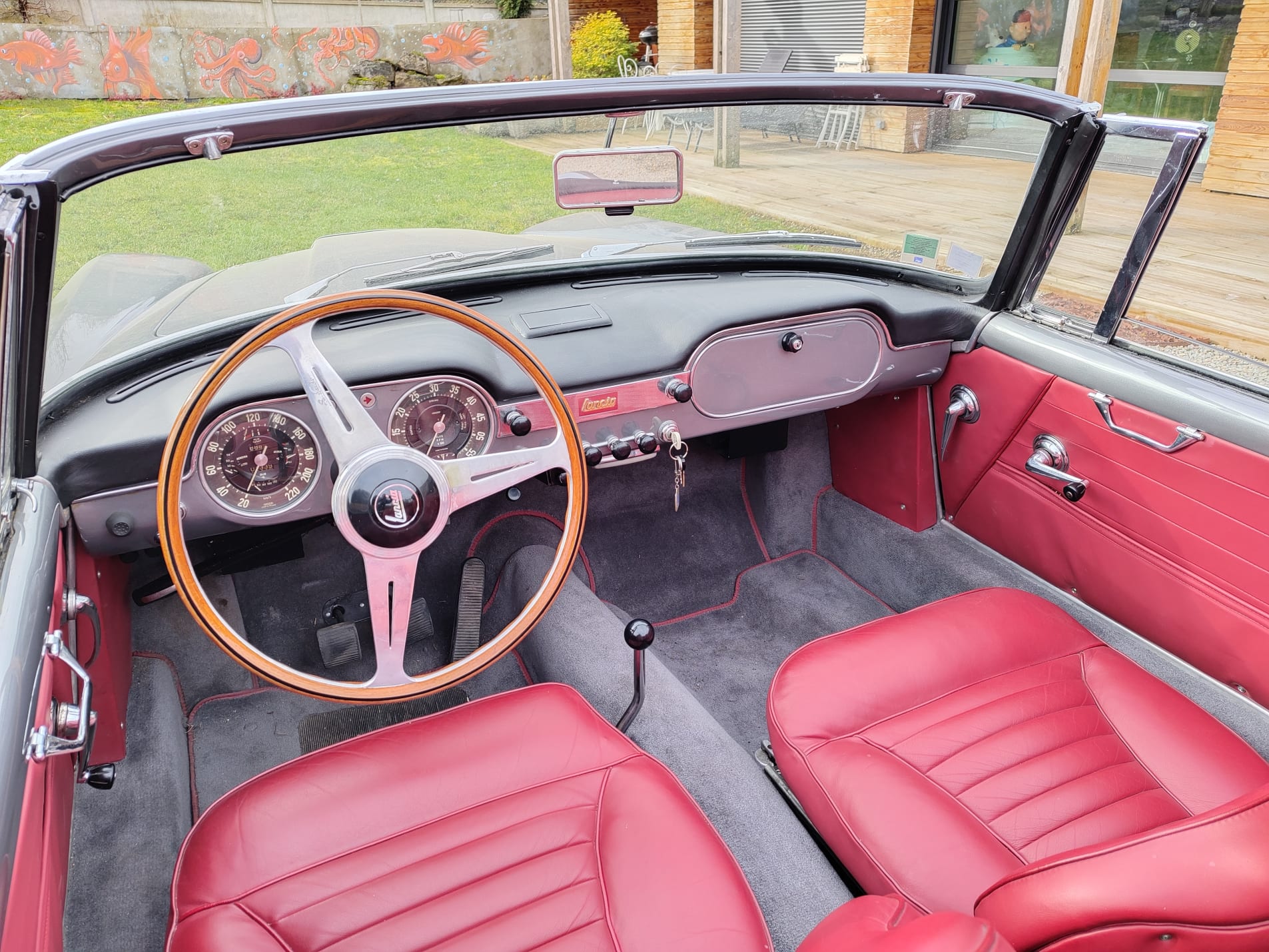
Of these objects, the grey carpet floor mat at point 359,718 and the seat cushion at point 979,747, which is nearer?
the seat cushion at point 979,747

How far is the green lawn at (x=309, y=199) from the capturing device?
5.00 feet

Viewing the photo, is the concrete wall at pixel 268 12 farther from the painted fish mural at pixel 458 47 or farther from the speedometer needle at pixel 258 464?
the speedometer needle at pixel 258 464

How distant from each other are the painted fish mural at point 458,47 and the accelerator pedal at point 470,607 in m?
15.9

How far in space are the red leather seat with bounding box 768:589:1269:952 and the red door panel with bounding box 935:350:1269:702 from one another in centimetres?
25

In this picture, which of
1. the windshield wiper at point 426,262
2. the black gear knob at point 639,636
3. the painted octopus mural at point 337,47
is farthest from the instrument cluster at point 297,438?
the painted octopus mural at point 337,47

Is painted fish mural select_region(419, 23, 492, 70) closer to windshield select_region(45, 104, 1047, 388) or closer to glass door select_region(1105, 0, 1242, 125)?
glass door select_region(1105, 0, 1242, 125)

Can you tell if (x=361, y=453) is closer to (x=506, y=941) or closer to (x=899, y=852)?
(x=506, y=941)

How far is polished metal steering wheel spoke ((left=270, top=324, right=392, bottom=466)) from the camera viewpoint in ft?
4.94

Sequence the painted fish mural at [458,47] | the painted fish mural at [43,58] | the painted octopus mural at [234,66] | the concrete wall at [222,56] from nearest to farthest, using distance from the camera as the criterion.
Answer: the painted fish mural at [43,58], the concrete wall at [222,56], the painted octopus mural at [234,66], the painted fish mural at [458,47]

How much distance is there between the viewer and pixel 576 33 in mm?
14898

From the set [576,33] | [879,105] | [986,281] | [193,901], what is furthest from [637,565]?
[576,33]

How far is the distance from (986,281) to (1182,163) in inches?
24.1

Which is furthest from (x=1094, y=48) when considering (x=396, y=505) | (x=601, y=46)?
(x=601, y=46)

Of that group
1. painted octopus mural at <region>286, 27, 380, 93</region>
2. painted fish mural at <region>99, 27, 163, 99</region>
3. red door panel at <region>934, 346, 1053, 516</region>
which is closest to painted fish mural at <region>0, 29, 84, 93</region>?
painted fish mural at <region>99, 27, 163, 99</region>
